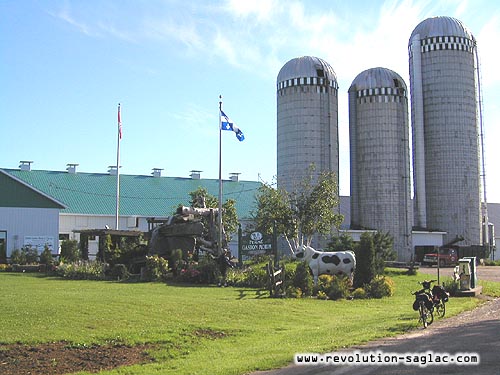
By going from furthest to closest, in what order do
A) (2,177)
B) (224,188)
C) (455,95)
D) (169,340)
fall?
1. (224,188)
2. (455,95)
3. (2,177)
4. (169,340)

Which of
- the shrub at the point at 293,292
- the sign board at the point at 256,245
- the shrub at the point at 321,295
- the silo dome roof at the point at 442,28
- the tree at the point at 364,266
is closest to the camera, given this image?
the shrub at the point at 293,292

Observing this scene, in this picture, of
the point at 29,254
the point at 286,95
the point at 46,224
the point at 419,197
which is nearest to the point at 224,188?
the point at 286,95

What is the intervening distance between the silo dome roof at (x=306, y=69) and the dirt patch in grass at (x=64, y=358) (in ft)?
169

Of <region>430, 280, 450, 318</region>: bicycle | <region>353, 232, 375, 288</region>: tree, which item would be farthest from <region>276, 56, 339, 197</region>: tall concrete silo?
<region>430, 280, 450, 318</region>: bicycle

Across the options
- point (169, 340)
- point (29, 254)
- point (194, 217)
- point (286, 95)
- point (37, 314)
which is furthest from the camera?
point (286, 95)

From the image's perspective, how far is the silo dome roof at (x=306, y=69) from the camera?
63.0m

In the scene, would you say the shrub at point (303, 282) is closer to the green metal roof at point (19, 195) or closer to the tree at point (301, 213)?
the tree at point (301, 213)

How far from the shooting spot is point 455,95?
6844 centimetres

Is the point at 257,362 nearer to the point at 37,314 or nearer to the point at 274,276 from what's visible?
the point at 37,314

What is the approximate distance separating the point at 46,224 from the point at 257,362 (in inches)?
1667

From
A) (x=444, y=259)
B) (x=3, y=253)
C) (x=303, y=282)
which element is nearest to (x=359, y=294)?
(x=303, y=282)

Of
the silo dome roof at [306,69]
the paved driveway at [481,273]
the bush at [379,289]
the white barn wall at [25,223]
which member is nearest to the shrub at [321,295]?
the bush at [379,289]

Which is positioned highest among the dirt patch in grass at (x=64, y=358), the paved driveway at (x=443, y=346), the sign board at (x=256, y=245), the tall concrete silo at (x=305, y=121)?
the tall concrete silo at (x=305, y=121)

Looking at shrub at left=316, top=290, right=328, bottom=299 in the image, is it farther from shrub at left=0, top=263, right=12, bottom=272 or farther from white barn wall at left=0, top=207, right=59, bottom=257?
white barn wall at left=0, top=207, right=59, bottom=257
